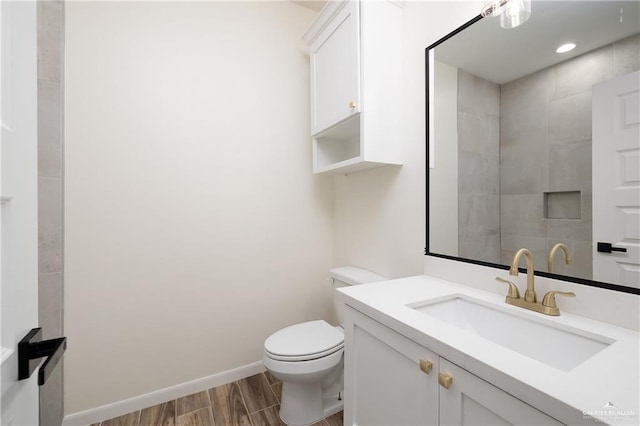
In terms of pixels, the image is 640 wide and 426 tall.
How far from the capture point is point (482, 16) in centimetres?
116

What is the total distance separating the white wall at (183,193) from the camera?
1499mm

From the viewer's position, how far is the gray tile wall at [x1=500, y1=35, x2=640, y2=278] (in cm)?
88

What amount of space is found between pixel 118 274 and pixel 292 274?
1.05 meters

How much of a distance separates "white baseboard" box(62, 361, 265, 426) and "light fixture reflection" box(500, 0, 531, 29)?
7.42 ft

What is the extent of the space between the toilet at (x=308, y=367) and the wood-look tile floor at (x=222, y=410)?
0.27 ft

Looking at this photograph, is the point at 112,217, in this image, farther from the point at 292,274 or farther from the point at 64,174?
the point at 292,274

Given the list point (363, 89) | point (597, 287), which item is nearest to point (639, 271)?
point (597, 287)

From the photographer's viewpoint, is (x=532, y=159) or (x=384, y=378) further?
(x=532, y=159)

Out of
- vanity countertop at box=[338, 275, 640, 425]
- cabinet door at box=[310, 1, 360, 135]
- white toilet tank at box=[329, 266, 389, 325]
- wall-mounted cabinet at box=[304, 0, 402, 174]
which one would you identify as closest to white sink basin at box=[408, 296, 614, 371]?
vanity countertop at box=[338, 275, 640, 425]

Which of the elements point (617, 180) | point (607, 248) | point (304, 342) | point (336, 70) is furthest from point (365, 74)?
point (304, 342)

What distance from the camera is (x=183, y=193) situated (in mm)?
1718

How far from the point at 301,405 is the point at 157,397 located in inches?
34.3

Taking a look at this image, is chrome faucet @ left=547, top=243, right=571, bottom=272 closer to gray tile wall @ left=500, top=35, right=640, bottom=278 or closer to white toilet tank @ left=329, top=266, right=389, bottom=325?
gray tile wall @ left=500, top=35, right=640, bottom=278

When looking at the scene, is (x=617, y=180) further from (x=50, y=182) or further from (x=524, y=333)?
(x=50, y=182)
